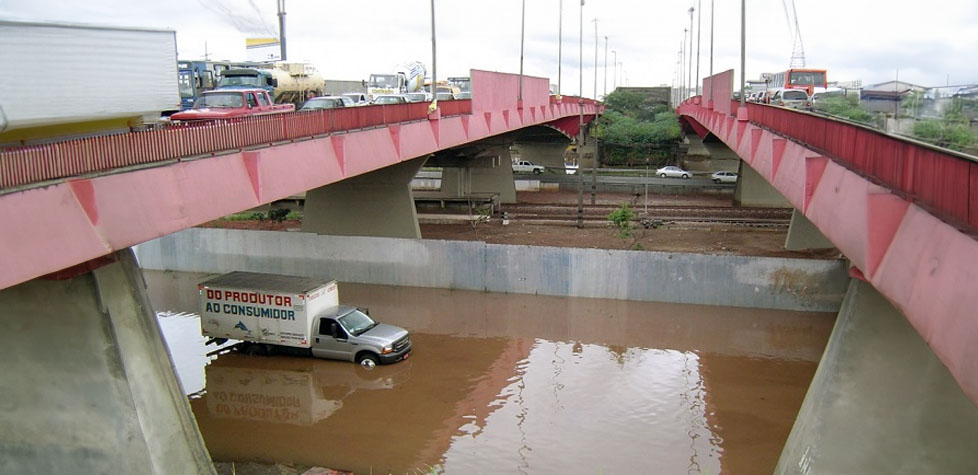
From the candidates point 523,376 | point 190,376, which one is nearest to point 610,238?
point 523,376

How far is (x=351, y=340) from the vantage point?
1805cm

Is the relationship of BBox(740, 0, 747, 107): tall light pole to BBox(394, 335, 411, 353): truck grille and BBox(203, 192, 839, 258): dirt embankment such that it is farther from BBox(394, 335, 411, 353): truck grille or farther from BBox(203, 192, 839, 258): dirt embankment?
BBox(394, 335, 411, 353): truck grille

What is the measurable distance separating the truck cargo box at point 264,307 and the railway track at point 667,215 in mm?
20781

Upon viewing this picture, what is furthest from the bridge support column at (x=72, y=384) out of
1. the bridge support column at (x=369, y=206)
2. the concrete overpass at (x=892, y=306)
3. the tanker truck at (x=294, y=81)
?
the tanker truck at (x=294, y=81)

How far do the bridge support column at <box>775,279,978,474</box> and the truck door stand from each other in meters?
10.9

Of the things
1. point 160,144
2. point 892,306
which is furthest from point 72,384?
point 892,306

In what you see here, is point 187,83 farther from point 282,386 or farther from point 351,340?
point 282,386

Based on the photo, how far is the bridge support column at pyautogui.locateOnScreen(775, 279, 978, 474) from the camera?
9.00 meters

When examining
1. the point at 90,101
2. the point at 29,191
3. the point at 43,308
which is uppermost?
the point at 90,101

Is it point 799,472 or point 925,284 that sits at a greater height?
point 925,284

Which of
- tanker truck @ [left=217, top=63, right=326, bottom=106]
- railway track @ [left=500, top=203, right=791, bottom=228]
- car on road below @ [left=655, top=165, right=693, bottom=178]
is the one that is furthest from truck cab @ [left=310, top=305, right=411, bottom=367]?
car on road below @ [left=655, top=165, right=693, bottom=178]

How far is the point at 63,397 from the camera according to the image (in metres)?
9.92

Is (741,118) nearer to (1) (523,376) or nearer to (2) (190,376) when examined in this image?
(1) (523,376)

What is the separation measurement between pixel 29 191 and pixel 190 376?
11.4 meters
